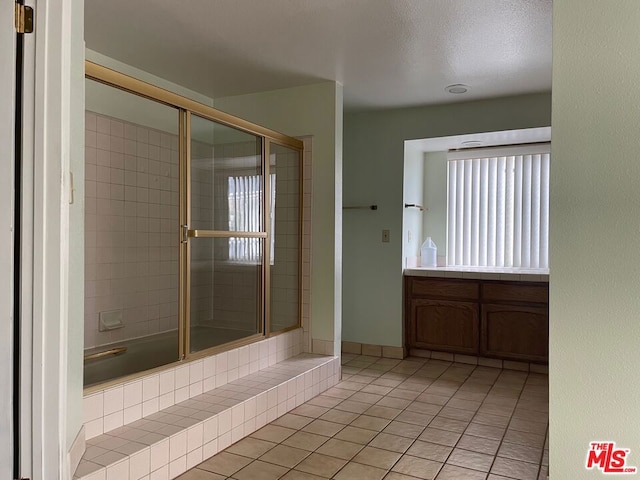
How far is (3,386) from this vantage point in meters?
1.48

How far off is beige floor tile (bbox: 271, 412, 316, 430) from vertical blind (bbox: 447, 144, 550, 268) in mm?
2521

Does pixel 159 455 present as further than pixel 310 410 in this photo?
No

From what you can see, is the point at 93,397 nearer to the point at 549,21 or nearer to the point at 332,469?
the point at 332,469

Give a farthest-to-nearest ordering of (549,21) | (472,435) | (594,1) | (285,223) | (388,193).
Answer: (388,193), (285,223), (472,435), (549,21), (594,1)

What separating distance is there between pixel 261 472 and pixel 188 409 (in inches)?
20.2

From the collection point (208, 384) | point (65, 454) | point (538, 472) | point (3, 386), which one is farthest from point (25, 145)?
point (538, 472)

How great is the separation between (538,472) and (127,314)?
265 cm

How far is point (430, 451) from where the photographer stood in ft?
8.02

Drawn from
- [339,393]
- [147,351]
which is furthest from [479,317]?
[147,351]

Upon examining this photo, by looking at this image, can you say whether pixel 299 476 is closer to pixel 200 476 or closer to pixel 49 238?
pixel 200 476

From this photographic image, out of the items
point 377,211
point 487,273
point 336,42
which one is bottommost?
point 487,273

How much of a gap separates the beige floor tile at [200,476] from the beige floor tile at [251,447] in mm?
232

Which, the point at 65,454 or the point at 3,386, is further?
the point at 65,454

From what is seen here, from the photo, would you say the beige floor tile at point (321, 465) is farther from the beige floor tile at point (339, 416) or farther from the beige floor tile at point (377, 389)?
the beige floor tile at point (377, 389)
